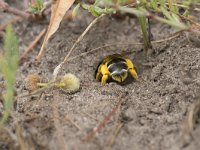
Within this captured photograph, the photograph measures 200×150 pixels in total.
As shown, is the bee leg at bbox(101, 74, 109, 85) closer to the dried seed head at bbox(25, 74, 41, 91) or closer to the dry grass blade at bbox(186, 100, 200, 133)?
the dried seed head at bbox(25, 74, 41, 91)

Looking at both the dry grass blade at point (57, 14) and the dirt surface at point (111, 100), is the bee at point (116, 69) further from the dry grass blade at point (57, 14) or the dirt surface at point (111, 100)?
the dry grass blade at point (57, 14)

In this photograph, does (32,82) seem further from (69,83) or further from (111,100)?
(111,100)

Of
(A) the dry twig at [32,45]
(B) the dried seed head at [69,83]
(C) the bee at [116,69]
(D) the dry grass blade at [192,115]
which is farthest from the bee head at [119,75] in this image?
(D) the dry grass blade at [192,115]

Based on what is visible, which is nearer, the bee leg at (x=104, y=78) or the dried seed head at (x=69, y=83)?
the dried seed head at (x=69, y=83)

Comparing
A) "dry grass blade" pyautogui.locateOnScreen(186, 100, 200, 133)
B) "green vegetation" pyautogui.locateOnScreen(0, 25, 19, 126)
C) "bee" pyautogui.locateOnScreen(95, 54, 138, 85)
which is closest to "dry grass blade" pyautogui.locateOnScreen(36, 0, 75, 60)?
"bee" pyautogui.locateOnScreen(95, 54, 138, 85)

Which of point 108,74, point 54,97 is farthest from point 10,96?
point 108,74

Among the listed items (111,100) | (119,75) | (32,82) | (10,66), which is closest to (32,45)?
(32,82)
